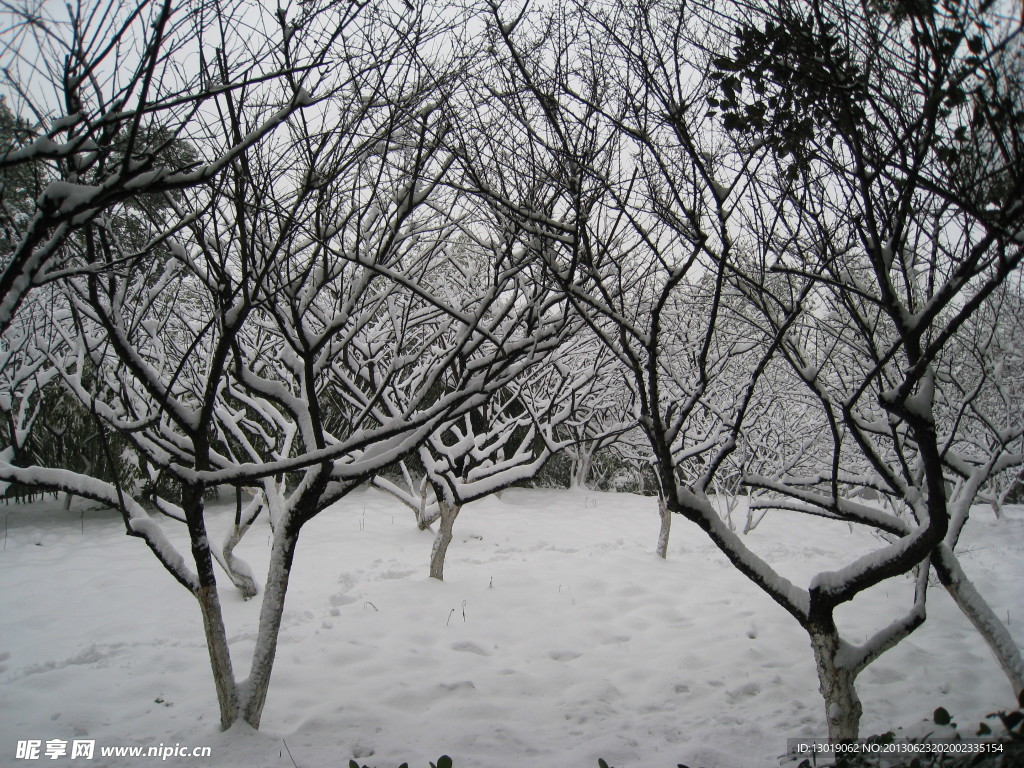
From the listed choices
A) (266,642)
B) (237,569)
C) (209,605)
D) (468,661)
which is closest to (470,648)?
(468,661)

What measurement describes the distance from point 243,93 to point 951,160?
3062 mm

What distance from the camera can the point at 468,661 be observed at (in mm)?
4039

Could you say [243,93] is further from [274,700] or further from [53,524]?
[53,524]

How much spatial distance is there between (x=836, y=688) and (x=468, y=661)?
7.69ft

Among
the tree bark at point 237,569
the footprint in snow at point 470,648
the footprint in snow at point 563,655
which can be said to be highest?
the tree bark at point 237,569

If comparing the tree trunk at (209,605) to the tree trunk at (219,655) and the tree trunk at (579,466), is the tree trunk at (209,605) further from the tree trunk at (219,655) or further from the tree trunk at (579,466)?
the tree trunk at (579,466)

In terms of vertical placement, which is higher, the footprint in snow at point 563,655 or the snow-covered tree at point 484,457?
the snow-covered tree at point 484,457

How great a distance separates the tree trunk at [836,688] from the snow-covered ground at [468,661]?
45cm

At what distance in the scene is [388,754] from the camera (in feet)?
9.38

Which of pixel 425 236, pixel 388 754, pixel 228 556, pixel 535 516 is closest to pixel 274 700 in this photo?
pixel 388 754

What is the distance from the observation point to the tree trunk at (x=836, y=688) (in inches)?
105

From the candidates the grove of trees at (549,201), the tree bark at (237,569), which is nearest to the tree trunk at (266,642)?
the grove of trees at (549,201)

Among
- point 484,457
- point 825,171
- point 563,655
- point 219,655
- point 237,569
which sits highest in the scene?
point 825,171

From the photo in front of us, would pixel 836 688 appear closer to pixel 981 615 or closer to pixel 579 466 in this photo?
pixel 981 615
